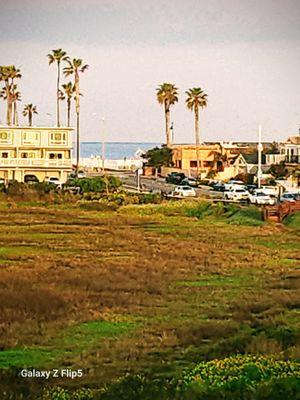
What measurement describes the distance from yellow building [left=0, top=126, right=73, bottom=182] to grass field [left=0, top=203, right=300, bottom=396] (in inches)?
842

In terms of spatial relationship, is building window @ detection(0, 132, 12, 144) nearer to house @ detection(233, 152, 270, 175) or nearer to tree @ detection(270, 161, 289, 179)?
tree @ detection(270, 161, 289, 179)

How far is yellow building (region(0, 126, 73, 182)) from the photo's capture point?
148 feet

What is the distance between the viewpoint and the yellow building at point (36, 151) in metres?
45.0

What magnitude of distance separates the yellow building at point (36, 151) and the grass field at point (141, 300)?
70.2ft

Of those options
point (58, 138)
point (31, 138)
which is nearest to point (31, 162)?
point (31, 138)

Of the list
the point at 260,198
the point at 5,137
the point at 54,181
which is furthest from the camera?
the point at 5,137

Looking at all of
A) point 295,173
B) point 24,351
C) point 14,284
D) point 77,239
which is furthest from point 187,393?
point 295,173

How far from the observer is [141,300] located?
39.2 ft

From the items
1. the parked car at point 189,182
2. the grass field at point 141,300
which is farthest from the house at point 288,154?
the grass field at point 141,300

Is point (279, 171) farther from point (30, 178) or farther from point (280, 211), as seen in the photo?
point (280, 211)

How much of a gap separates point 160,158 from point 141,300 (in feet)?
158

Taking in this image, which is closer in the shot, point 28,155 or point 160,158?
point 28,155

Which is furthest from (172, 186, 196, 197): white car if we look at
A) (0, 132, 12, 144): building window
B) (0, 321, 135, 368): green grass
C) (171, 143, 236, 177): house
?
(0, 321, 135, 368): green grass

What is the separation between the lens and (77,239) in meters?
22.3
